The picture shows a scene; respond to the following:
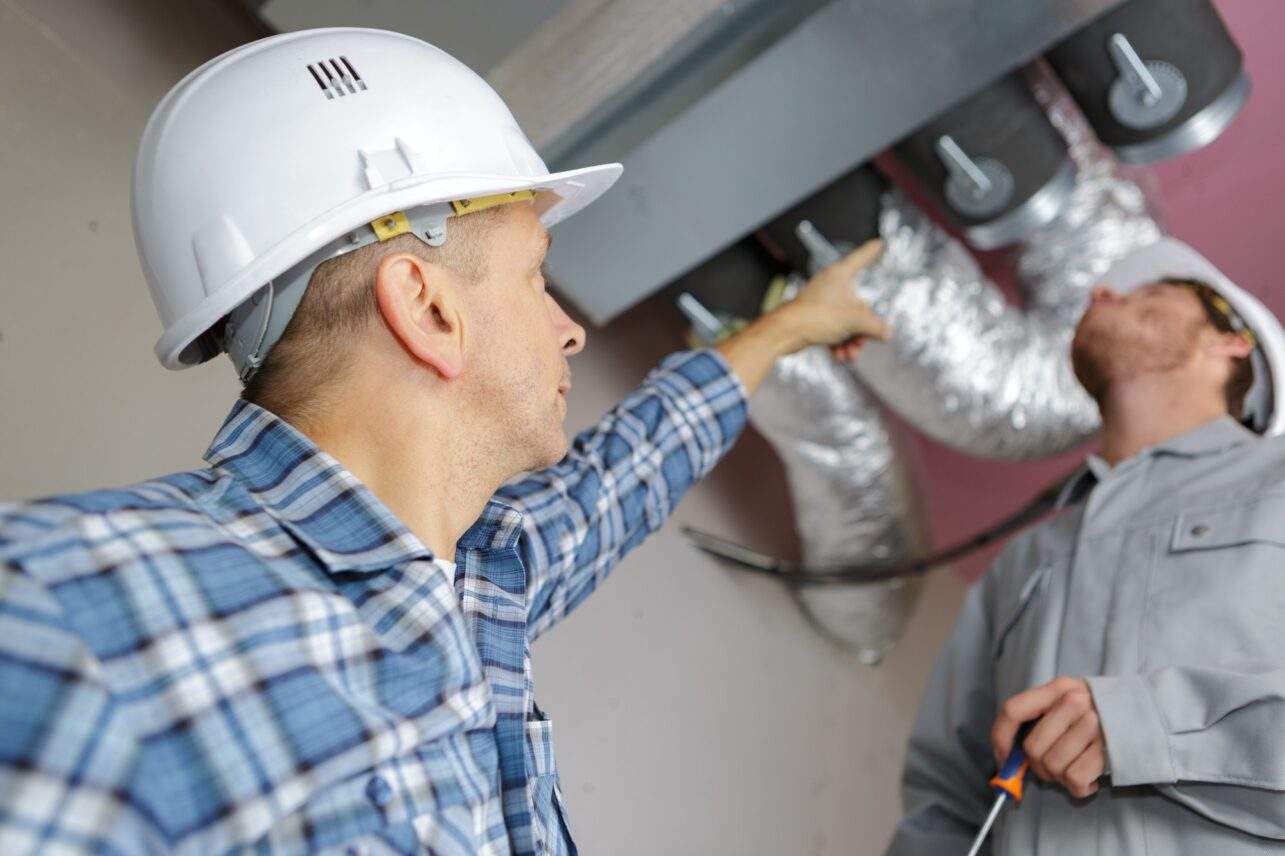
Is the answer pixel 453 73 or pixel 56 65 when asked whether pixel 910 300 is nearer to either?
pixel 453 73

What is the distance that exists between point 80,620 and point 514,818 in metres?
0.32

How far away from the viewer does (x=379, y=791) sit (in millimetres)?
647

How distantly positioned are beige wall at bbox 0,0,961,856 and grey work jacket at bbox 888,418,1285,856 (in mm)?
446

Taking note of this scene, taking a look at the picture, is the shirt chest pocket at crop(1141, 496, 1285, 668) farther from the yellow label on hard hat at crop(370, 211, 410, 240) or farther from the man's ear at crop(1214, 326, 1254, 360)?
the yellow label on hard hat at crop(370, 211, 410, 240)

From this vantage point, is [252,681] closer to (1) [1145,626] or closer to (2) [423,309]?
(2) [423,309]

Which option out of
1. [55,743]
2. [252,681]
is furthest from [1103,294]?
[55,743]

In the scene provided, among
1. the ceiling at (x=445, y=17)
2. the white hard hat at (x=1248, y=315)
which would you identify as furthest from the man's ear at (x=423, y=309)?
the white hard hat at (x=1248, y=315)

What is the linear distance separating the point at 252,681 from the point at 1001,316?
1268 millimetres

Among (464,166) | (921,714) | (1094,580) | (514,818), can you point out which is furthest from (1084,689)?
(464,166)

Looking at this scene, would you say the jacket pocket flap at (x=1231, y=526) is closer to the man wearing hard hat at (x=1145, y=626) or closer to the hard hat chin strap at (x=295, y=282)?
the man wearing hard hat at (x=1145, y=626)

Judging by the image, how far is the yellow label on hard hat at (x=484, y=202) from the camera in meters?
0.88

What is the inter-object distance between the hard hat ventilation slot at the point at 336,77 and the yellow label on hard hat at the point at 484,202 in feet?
0.35

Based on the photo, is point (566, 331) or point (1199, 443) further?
point (1199, 443)

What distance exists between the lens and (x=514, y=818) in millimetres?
780
